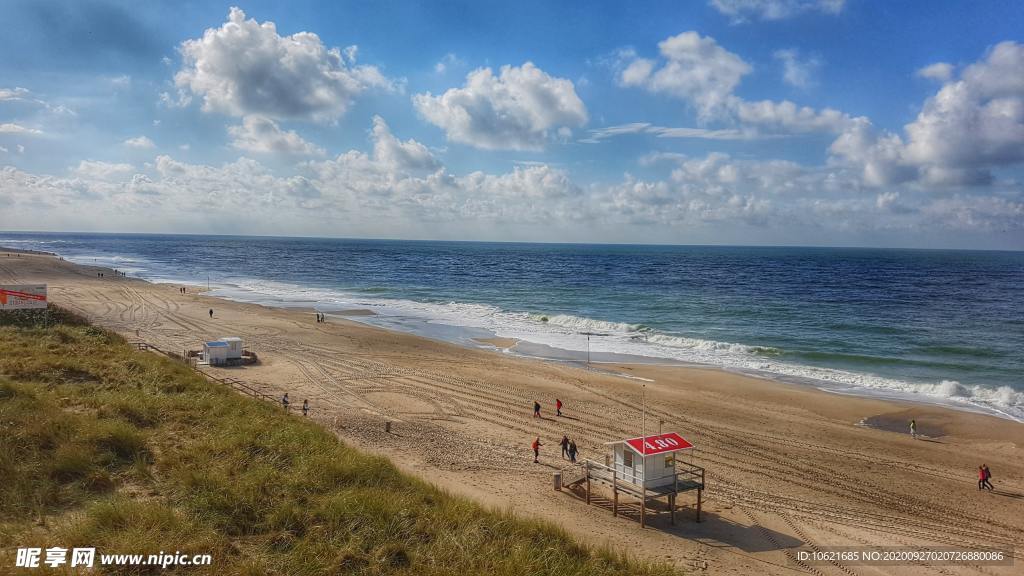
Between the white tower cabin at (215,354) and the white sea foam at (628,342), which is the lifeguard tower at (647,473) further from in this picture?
the white tower cabin at (215,354)

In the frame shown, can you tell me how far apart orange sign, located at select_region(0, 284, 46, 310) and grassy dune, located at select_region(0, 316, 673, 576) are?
591 inches

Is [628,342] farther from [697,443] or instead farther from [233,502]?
[233,502]

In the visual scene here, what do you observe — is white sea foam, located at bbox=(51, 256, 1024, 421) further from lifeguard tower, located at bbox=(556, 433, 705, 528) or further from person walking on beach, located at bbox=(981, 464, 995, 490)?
lifeguard tower, located at bbox=(556, 433, 705, 528)

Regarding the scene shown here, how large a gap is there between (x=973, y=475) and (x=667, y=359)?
1668 cm

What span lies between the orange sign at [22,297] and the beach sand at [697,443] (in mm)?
6536

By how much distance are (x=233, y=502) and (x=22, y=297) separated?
2335 centimetres

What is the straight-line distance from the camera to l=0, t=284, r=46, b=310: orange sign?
24.3 metres

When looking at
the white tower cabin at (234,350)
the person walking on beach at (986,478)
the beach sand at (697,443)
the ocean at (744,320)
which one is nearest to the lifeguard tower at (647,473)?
the beach sand at (697,443)

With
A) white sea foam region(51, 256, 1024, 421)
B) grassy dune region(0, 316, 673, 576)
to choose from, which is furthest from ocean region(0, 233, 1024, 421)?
grassy dune region(0, 316, 673, 576)

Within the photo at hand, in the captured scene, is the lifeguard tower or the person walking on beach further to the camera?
the person walking on beach

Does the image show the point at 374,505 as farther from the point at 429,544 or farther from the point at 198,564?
the point at 198,564

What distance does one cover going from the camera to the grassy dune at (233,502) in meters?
8.06

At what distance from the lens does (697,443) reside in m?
19.7

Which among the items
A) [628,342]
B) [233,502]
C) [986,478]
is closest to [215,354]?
[233,502]
